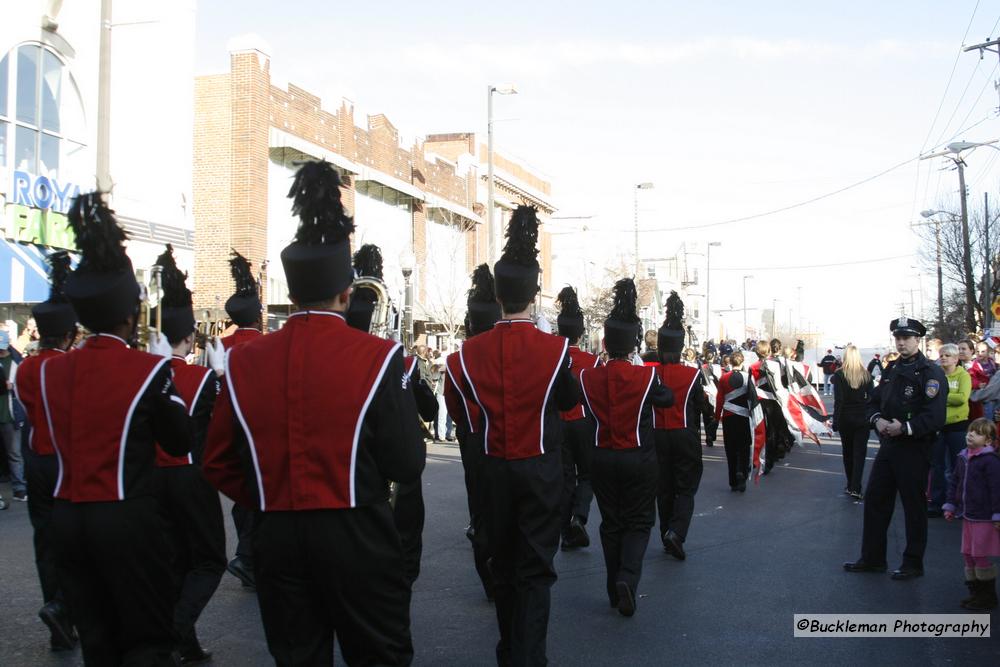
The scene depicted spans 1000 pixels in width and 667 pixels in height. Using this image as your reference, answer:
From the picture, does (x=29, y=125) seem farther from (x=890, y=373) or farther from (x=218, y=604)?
(x=890, y=373)

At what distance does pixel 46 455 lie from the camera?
595cm

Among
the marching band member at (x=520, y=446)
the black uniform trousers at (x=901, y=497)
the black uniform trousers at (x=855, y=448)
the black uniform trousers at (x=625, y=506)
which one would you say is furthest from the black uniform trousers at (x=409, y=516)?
the black uniform trousers at (x=855, y=448)

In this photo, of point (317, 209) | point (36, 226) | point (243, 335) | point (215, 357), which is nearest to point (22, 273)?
point (36, 226)

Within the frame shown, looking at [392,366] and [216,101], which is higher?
[216,101]

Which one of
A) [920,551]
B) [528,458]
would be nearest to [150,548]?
[528,458]

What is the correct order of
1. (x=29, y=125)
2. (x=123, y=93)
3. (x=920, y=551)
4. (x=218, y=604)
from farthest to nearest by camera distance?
(x=123, y=93)
(x=29, y=125)
(x=920, y=551)
(x=218, y=604)

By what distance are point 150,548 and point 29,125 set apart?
16558 mm

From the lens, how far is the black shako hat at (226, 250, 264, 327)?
7.84 metres

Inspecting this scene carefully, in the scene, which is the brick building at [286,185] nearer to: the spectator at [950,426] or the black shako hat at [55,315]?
the spectator at [950,426]

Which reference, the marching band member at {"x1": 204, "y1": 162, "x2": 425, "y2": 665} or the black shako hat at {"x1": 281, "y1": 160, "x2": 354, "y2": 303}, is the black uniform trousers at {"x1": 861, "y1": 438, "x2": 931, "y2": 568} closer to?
the marching band member at {"x1": 204, "y1": 162, "x2": 425, "y2": 665}

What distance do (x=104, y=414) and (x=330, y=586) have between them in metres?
1.48

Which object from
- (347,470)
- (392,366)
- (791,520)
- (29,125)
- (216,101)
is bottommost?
(791,520)

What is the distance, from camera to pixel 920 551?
7.98 m

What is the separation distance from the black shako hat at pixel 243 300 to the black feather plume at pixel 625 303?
2.86 m
